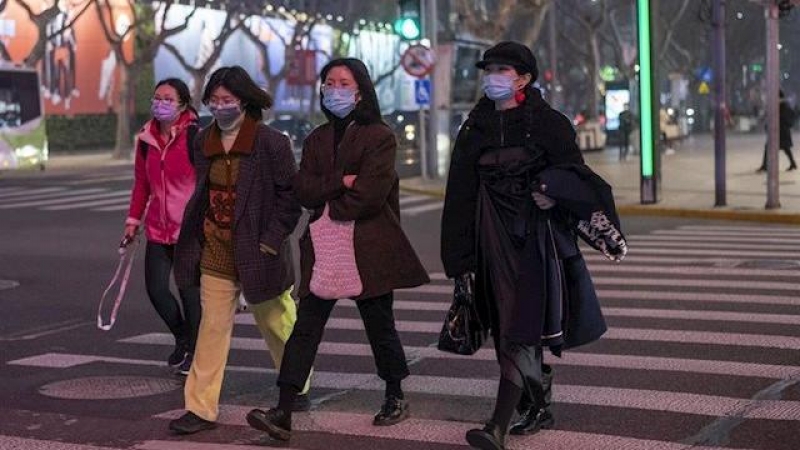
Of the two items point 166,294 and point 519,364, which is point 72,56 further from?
point 519,364

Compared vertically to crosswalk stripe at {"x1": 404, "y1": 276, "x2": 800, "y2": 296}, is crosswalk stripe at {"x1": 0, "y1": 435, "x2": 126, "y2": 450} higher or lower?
higher

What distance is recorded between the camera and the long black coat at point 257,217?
20.4ft

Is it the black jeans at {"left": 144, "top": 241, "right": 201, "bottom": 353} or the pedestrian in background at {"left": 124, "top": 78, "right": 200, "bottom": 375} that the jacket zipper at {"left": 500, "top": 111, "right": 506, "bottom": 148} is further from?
the black jeans at {"left": 144, "top": 241, "right": 201, "bottom": 353}

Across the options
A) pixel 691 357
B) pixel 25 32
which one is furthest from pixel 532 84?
pixel 25 32

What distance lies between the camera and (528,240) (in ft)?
18.6

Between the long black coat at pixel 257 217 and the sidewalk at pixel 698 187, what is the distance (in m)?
13.4

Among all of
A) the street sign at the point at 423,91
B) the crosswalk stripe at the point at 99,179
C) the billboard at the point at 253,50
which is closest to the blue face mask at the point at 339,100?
the street sign at the point at 423,91

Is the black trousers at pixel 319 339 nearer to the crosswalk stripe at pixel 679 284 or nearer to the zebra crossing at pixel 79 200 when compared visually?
the crosswalk stripe at pixel 679 284

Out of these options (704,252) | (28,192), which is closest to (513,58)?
(704,252)

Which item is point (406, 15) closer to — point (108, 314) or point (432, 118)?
point (432, 118)

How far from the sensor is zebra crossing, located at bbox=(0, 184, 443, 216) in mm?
22562

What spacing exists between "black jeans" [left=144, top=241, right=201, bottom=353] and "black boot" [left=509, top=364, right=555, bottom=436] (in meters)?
2.33

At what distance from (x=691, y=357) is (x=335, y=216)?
295cm

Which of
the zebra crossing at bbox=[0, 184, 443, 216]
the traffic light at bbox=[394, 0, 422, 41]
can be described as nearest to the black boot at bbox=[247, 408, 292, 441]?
the zebra crossing at bbox=[0, 184, 443, 216]
